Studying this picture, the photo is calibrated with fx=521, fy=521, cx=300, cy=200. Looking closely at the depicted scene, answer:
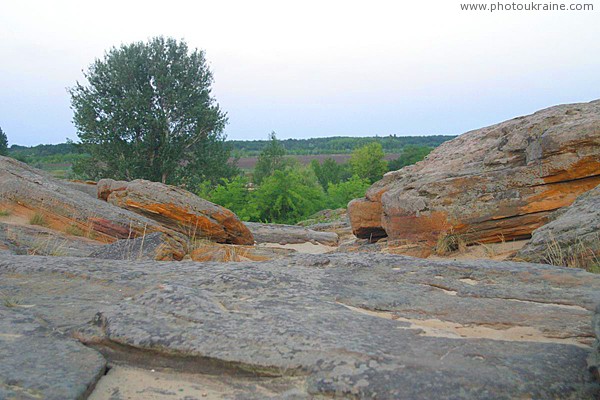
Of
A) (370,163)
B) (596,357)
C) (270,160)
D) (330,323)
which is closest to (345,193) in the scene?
(270,160)

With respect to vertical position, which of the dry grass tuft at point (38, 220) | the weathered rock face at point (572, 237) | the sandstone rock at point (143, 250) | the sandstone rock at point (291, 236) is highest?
the weathered rock face at point (572, 237)

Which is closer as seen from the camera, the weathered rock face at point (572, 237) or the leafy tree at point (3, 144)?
the weathered rock face at point (572, 237)

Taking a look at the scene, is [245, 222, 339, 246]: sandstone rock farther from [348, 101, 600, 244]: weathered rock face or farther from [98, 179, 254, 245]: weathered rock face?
[348, 101, 600, 244]: weathered rock face

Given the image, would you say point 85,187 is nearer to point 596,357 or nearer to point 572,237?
point 572,237

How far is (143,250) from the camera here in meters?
7.12

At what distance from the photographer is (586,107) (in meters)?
7.82

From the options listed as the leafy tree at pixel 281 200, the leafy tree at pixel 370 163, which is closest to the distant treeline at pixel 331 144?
the leafy tree at pixel 370 163

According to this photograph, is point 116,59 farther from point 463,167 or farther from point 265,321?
point 265,321

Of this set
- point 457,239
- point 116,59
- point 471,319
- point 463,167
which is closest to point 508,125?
point 463,167

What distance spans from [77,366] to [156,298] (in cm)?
65

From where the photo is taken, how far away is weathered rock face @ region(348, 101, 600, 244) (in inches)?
275

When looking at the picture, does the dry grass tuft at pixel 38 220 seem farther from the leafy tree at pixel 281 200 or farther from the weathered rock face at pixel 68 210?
the leafy tree at pixel 281 200

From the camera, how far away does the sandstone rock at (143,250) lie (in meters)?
6.65

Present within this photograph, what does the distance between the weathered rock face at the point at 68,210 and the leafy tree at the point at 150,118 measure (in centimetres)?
1502
